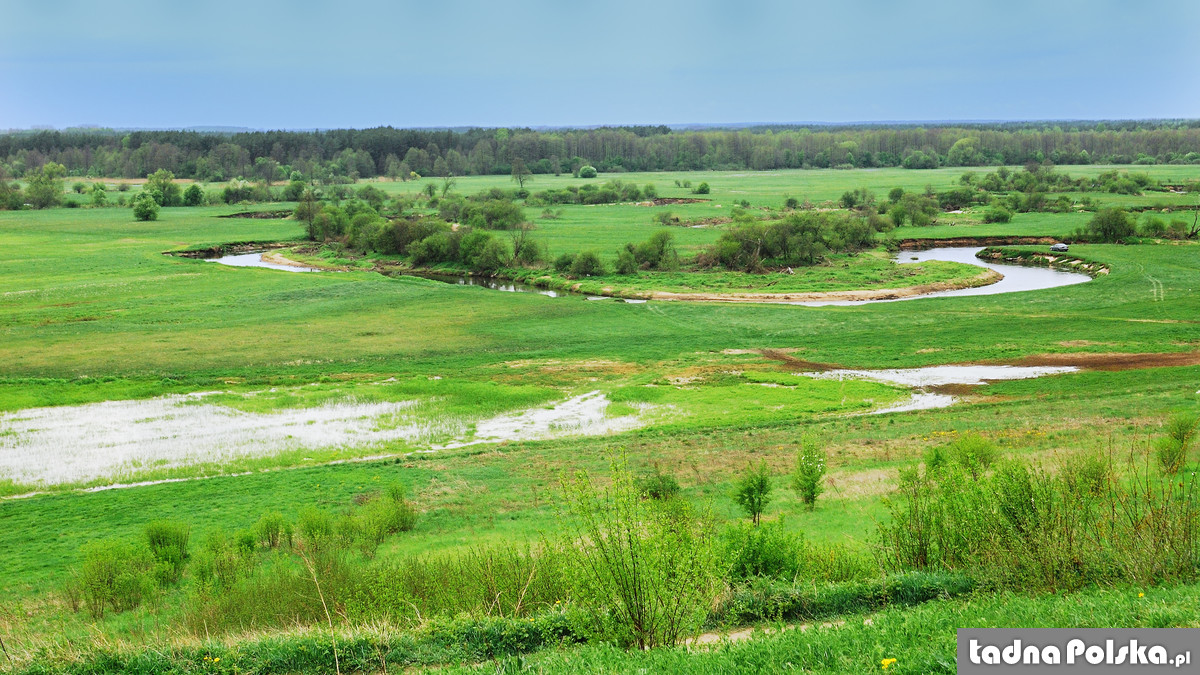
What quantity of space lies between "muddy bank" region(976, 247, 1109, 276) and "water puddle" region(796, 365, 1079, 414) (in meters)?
42.7

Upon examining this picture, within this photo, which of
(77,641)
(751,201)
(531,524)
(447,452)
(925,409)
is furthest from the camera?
(751,201)

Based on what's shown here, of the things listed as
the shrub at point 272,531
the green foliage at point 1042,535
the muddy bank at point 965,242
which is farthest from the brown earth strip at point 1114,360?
the muddy bank at point 965,242

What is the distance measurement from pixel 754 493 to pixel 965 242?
95.7 m

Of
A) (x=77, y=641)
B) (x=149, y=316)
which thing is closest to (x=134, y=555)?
(x=77, y=641)

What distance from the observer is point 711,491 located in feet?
88.7

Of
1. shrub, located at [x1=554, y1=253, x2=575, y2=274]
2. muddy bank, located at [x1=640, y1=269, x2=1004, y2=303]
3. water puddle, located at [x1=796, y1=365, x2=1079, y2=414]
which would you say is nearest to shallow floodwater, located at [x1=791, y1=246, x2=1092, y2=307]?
muddy bank, located at [x1=640, y1=269, x2=1004, y2=303]

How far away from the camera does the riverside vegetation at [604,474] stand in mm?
13031

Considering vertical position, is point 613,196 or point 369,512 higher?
point 613,196

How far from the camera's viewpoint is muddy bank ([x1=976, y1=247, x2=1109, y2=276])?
8444 centimetres

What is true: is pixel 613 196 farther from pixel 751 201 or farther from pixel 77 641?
pixel 77 641

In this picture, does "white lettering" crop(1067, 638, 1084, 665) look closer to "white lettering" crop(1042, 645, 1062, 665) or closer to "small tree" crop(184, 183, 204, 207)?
"white lettering" crop(1042, 645, 1062, 665)

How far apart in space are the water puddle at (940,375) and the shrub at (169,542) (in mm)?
33303

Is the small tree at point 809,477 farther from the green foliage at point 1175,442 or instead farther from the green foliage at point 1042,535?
the green foliage at point 1175,442

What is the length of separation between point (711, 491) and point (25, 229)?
12701 centimetres
